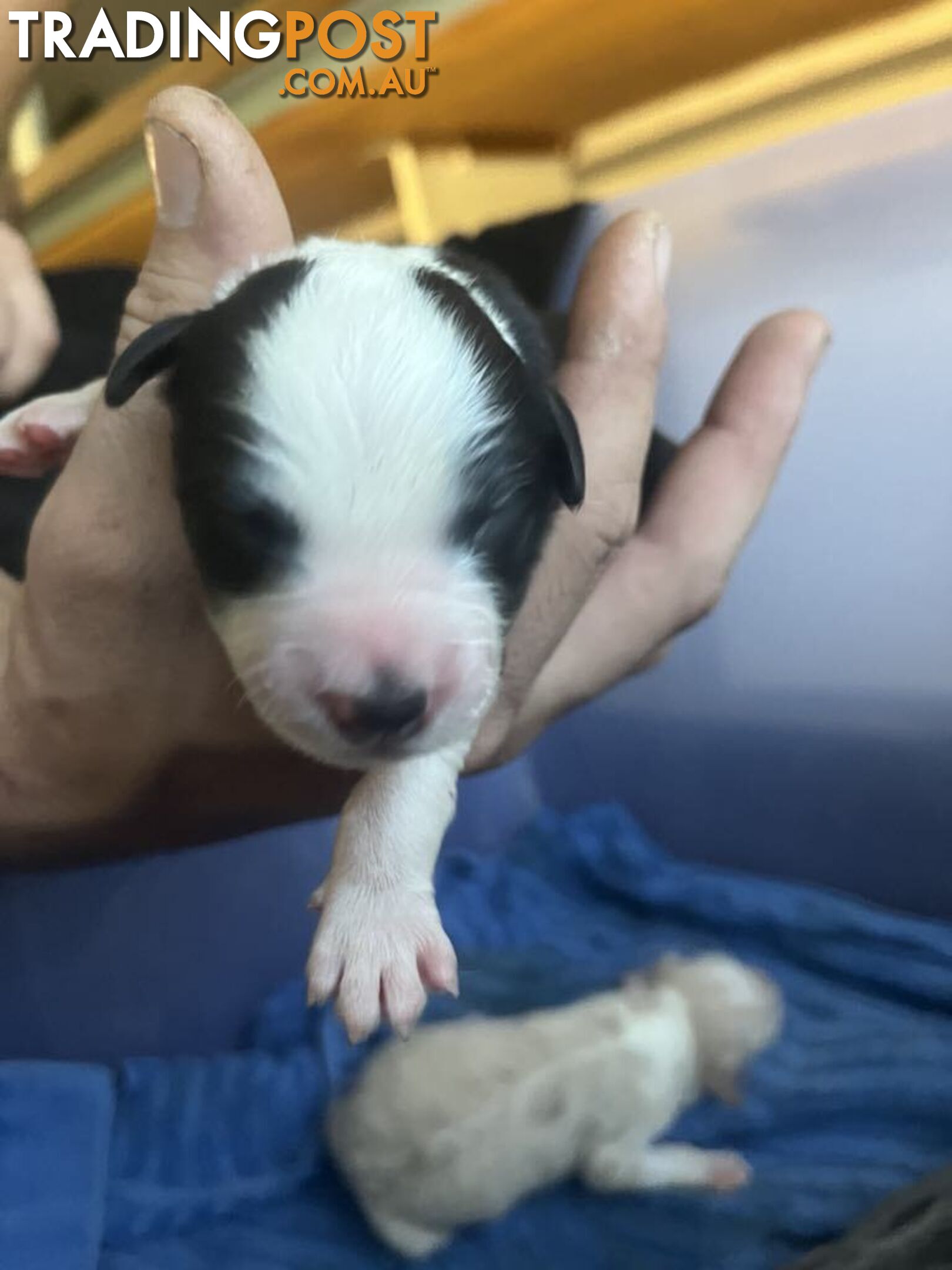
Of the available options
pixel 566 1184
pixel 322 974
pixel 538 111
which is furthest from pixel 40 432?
pixel 566 1184

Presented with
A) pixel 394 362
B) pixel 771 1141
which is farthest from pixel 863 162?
pixel 771 1141

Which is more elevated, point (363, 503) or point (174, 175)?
point (174, 175)

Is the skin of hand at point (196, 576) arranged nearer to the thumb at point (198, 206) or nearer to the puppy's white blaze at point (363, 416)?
the thumb at point (198, 206)

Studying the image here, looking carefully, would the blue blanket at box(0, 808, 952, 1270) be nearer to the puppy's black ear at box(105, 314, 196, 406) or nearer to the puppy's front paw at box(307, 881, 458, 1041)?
the puppy's front paw at box(307, 881, 458, 1041)

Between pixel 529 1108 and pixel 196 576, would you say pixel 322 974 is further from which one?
pixel 529 1108

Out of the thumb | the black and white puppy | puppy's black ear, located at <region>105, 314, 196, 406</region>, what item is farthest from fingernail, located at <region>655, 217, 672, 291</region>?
puppy's black ear, located at <region>105, 314, 196, 406</region>

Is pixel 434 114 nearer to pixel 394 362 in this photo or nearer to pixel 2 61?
pixel 2 61

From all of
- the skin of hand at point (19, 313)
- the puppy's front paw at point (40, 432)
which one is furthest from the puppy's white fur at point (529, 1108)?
the skin of hand at point (19, 313)
